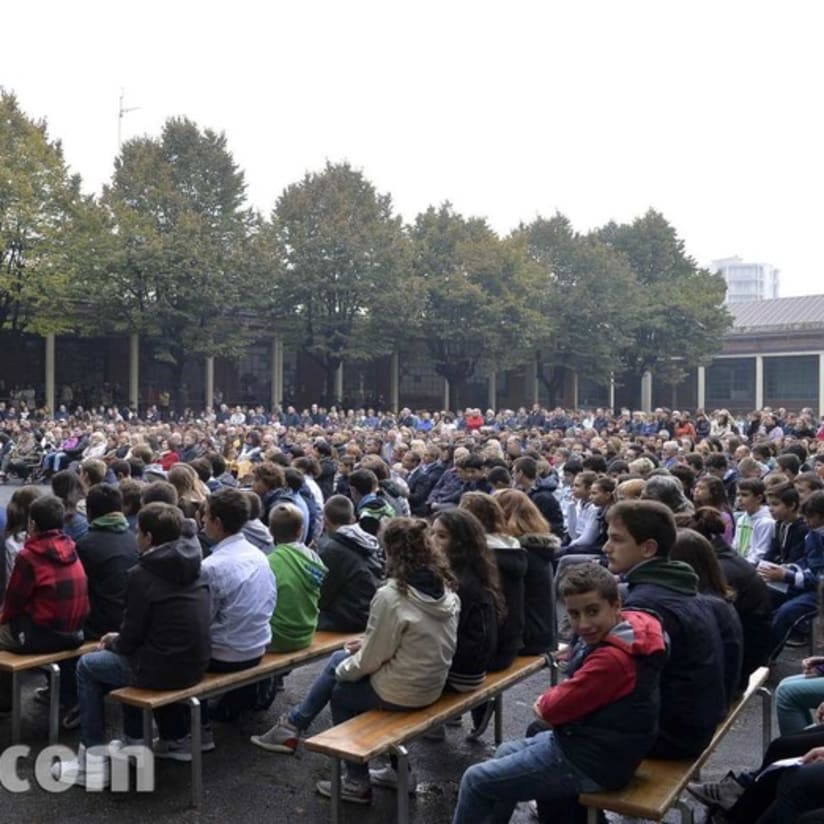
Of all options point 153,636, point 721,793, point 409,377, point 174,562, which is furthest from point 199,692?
point 409,377

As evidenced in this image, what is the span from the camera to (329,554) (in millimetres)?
5793

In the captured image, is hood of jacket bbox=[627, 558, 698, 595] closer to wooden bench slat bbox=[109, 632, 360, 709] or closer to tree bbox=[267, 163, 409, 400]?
wooden bench slat bbox=[109, 632, 360, 709]

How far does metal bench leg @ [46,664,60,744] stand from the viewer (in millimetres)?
5012

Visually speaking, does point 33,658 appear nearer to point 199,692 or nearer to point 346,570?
point 199,692

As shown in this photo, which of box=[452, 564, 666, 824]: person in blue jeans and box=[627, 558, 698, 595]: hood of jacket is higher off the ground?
box=[627, 558, 698, 595]: hood of jacket

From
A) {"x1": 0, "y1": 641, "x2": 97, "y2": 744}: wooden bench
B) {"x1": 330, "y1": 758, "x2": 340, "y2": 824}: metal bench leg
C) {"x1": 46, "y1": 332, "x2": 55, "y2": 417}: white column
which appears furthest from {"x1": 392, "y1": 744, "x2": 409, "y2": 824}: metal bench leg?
{"x1": 46, "y1": 332, "x2": 55, "y2": 417}: white column

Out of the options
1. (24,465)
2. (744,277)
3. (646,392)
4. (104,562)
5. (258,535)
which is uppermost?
(744,277)

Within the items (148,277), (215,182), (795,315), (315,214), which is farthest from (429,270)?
(795,315)

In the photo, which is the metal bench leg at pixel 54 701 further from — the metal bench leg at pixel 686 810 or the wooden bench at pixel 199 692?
the metal bench leg at pixel 686 810

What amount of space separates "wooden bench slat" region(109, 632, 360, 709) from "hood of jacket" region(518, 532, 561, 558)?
1336 millimetres

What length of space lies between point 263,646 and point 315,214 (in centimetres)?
3735

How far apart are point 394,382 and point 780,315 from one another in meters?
27.7

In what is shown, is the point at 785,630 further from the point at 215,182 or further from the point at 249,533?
the point at 215,182

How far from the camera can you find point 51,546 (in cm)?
517
